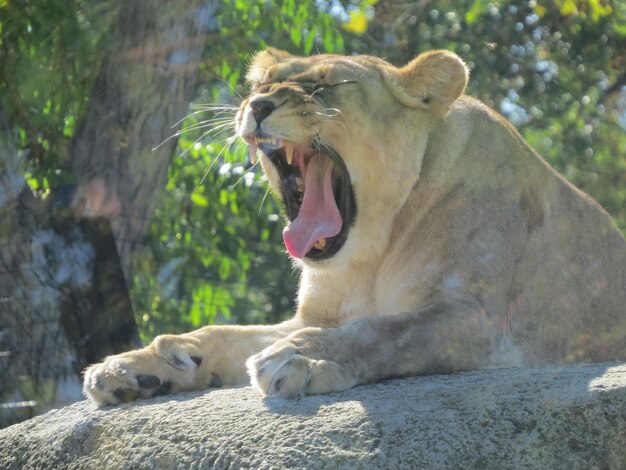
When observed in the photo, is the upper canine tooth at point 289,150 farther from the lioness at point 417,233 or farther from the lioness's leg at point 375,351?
the lioness's leg at point 375,351

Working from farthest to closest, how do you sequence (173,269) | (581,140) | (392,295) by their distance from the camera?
(581,140) → (173,269) → (392,295)

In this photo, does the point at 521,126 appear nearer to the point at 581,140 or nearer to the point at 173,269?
the point at 581,140

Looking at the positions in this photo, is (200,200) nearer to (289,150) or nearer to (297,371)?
(289,150)

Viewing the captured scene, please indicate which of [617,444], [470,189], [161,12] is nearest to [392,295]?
[470,189]

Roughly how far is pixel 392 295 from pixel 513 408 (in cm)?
118

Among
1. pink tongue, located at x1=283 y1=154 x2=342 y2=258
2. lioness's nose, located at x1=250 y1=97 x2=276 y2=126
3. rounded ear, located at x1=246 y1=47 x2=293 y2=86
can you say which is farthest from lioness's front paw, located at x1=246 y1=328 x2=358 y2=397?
rounded ear, located at x1=246 y1=47 x2=293 y2=86

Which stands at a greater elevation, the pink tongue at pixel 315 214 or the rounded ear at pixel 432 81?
the rounded ear at pixel 432 81

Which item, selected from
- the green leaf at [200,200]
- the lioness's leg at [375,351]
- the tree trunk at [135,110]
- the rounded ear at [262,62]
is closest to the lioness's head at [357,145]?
the rounded ear at [262,62]

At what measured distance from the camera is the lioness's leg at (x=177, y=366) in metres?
3.65

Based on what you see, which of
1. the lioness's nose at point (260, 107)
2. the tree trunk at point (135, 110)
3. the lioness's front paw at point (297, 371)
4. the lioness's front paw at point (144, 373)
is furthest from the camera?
the tree trunk at point (135, 110)

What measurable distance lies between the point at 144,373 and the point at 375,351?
27.9 inches

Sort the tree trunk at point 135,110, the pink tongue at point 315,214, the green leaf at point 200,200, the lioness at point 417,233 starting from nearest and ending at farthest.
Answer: the lioness at point 417,233, the pink tongue at point 315,214, the tree trunk at point 135,110, the green leaf at point 200,200

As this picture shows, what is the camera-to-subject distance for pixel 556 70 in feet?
33.7

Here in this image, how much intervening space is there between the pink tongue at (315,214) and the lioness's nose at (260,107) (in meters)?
0.32
